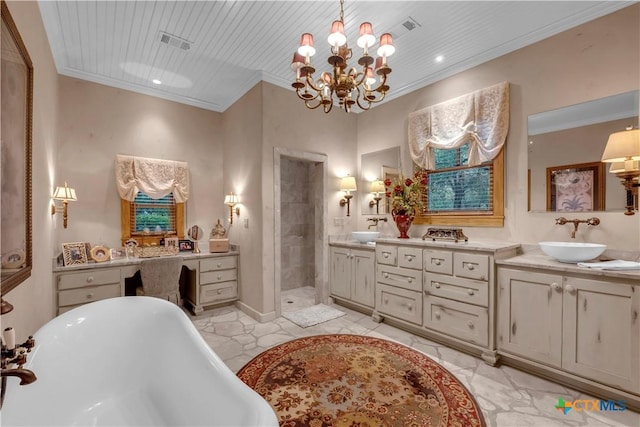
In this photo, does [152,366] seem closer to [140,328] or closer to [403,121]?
[140,328]

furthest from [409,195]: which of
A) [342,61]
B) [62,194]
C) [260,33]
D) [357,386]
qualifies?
[62,194]

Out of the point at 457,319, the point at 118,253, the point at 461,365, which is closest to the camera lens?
the point at 461,365

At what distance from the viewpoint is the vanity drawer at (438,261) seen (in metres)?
2.87

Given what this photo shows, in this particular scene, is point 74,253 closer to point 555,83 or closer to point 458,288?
point 458,288

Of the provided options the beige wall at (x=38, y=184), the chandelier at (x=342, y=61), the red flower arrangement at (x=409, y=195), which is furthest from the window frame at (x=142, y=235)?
the red flower arrangement at (x=409, y=195)

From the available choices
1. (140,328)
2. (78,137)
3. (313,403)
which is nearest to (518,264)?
(313,403)

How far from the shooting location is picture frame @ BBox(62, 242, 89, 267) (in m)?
3.14

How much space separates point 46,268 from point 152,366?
1526mm

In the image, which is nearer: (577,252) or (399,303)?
(577,252)

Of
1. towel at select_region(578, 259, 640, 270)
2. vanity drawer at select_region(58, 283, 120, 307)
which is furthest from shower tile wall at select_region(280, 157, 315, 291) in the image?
towel at select_region(578, 259, 640, 270)

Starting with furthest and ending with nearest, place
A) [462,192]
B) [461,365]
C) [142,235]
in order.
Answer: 1. [142,235]
2. [462,192]
3. [461,365]

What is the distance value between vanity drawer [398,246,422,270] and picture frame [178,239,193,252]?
3.05m

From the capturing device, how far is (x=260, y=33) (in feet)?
9.29

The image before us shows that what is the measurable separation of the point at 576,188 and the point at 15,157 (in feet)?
14.0
